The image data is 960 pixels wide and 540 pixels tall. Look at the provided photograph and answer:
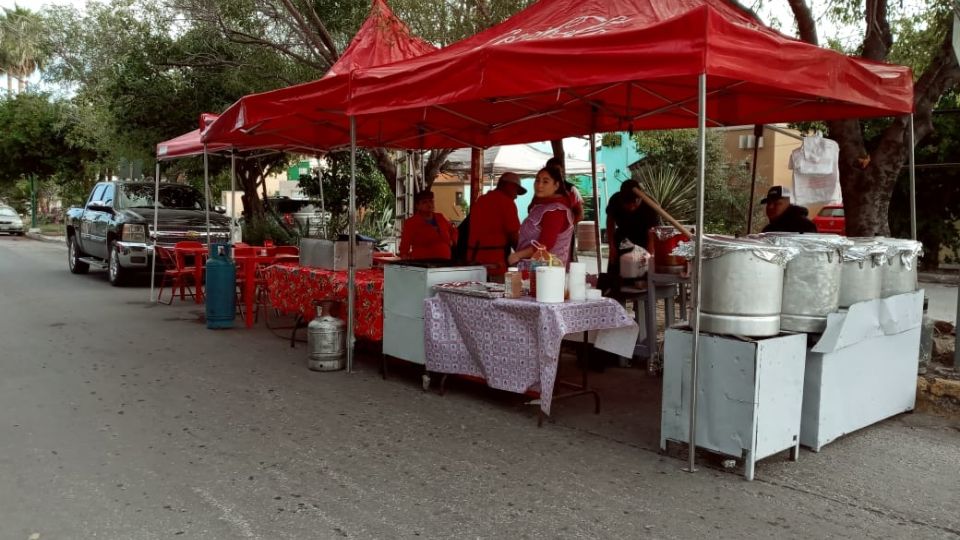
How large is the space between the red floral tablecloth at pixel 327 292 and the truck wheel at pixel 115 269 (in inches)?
245

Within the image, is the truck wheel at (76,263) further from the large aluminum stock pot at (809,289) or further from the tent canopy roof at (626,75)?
the large aluminum stock pot at (809,289)

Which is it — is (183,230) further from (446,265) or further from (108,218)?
(446,265)

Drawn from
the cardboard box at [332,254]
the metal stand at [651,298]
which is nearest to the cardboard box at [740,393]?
the metal stand at [651,298]

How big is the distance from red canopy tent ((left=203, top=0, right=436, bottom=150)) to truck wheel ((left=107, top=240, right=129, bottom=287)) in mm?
5394

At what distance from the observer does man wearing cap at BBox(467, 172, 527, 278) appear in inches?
289

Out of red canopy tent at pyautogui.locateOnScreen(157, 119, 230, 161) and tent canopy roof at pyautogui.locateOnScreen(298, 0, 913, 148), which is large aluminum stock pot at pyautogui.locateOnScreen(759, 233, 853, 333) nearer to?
tent canopy roof at pyautogui.locateOnScreen(298, 0, 913, 148)

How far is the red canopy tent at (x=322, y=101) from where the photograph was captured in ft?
22.9

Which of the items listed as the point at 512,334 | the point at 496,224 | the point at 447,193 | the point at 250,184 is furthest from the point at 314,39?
the point at 447,193

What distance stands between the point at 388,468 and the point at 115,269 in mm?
11315

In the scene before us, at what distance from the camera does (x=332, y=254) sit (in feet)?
26.9

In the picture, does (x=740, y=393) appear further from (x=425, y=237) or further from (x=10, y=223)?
(x=10, y=223)

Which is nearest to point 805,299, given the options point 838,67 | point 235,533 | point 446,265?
point 838,67

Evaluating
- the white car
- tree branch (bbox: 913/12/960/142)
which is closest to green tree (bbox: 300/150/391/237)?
tree branch (bbox: 913/12/960/142)

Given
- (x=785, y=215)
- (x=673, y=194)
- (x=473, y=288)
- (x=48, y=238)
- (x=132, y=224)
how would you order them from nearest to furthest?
(x=473, y=288) → (x=785, y=215) → (x=132, y=224) → (x=673, y=194) → (x=48, y=238)
